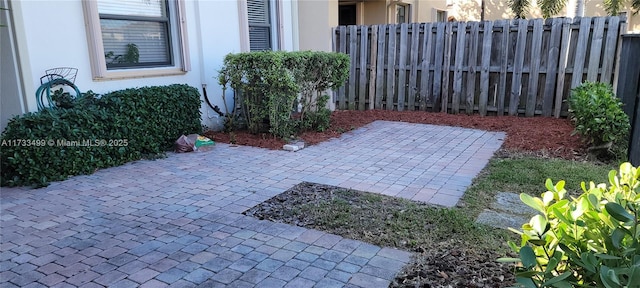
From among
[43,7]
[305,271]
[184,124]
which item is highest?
[43,7]

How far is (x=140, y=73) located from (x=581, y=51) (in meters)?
7.18

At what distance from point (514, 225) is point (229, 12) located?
558 cm

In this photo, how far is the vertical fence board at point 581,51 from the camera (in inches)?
289

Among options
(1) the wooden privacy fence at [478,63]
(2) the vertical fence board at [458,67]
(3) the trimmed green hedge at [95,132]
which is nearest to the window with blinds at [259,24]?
(1) the wooden privacy fence at [478,63]

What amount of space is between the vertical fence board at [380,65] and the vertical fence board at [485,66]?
197cm

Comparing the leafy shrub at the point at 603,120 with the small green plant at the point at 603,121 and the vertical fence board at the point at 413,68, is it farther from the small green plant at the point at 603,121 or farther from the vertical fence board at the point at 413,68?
the vertical fence board at the point at 413,68

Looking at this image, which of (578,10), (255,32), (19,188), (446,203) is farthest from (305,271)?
(578,10)

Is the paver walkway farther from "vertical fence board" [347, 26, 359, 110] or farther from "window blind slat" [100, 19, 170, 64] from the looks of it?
"vertical fence board" [347, 26, 359, 110]

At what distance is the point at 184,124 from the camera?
626cm

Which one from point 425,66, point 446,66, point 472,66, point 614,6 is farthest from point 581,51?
point 614,6

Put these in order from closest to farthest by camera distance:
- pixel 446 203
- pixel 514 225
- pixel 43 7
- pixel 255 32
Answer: pixel 514 225 → pixel 446 203 → pixel 43 7 → pixel 255 32

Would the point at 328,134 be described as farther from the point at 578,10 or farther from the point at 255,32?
the point at 578,10

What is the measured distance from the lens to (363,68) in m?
9.32

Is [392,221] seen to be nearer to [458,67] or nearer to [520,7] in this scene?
[458,67]
